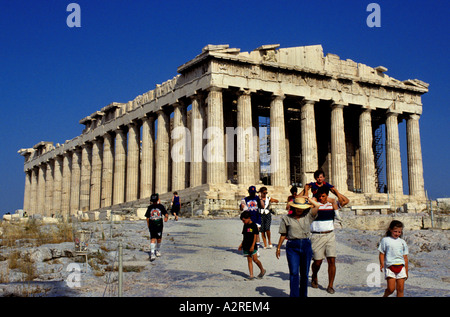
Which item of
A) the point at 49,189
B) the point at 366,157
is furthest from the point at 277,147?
the point at 49,189

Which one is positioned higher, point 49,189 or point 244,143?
point 244,143

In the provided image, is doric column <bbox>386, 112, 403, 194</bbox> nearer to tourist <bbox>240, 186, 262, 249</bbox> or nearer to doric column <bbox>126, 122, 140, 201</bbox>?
doric column <bbox>126, 122, 140, 201</bbox>

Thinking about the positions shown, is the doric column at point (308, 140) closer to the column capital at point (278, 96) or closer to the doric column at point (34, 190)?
the column capital at point (278, 96)

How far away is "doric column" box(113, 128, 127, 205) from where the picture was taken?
45.8 m

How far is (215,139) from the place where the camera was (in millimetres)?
35219

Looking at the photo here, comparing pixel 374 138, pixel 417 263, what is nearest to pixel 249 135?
pixel 374 138

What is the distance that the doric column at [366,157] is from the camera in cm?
4027

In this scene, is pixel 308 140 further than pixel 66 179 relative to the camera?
No

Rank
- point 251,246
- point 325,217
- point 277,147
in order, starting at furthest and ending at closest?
1. point 277,147
2. point 251,246
3. point 325,217

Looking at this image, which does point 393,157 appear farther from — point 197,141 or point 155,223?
point 155,223

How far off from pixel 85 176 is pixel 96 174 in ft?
8.85

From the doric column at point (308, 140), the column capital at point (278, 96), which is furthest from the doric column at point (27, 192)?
the doric column at point (308, 140)

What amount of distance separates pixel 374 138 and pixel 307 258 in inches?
1576
